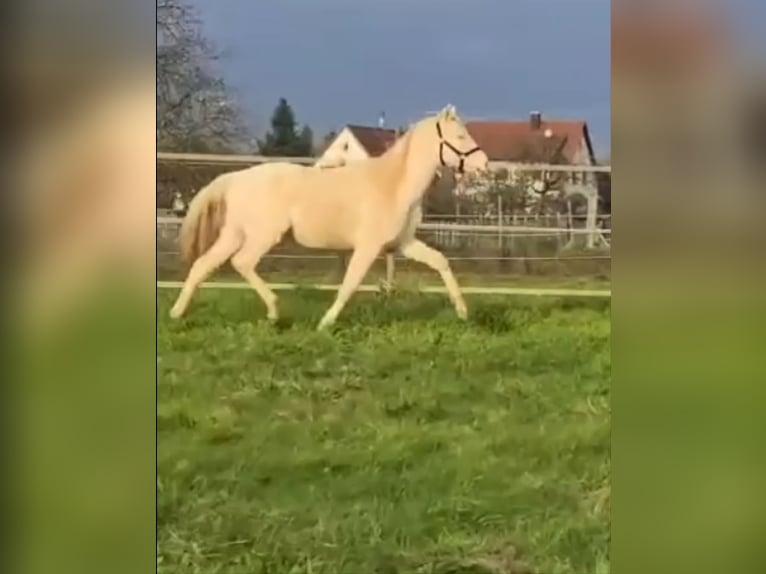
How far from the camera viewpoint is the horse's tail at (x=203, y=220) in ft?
4.70

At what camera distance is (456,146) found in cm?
144

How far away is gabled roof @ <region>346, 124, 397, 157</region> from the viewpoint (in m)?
1.43

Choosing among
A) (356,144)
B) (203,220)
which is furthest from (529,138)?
(203,220)

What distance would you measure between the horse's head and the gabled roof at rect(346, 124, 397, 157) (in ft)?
0.23

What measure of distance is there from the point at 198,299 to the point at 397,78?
426 mm

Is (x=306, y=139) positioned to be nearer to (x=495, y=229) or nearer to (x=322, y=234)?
(x=322, y=234)

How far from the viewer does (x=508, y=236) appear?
144 cm

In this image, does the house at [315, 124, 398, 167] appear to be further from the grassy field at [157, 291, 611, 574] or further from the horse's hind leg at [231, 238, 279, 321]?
the grassy field at [157, 291, 611, 574]

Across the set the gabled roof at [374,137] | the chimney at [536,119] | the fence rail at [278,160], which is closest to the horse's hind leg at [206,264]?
the fence rail at [278,160]

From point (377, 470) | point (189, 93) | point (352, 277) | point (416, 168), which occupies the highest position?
point (189, 93)

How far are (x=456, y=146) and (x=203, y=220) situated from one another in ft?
1.25
